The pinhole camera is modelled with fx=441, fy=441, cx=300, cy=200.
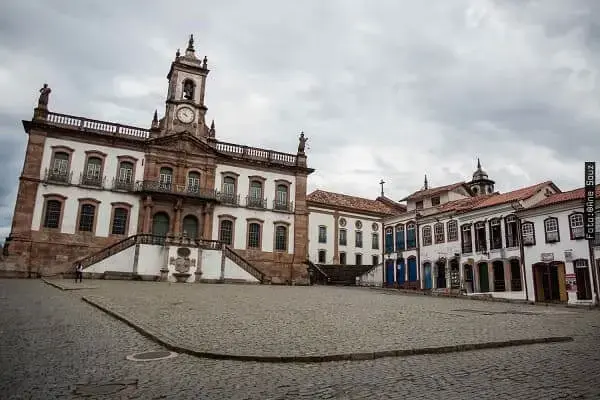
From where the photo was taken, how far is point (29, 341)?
7.32m

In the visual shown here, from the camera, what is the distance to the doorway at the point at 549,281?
81.7 ft

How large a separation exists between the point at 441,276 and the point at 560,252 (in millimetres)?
9703

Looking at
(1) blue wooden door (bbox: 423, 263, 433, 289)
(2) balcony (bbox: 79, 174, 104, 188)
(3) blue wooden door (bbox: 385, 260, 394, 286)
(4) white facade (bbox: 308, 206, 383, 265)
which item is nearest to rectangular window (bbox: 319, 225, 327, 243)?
(4) white facade (bbox: 308, 206, 383, 265)

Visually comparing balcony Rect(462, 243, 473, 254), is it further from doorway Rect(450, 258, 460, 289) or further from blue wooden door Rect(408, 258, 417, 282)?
blue wooden door Rect(408, 258, 417, 282)

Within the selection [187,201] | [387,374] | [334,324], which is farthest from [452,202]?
[387,374]

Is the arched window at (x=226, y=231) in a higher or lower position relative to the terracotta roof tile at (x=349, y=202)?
lower

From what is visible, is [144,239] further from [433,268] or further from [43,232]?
[433,268]

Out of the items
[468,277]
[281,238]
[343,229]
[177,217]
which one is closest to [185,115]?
[177,217]

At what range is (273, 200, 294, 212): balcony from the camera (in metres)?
37.5

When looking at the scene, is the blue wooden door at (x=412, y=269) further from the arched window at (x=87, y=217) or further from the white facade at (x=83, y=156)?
the arched window at (x=87, y=217)

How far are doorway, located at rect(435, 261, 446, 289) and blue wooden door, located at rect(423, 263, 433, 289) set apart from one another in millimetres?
624

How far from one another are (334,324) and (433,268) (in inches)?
1014

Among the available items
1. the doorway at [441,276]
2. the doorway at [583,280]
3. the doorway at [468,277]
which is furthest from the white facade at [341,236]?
the doorway at [583,280]

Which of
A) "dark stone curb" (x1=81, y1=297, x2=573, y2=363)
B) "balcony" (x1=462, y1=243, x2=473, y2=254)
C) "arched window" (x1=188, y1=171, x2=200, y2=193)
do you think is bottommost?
"dark stone curb" (x1=81, y1=297, x2=573, y2=363)
